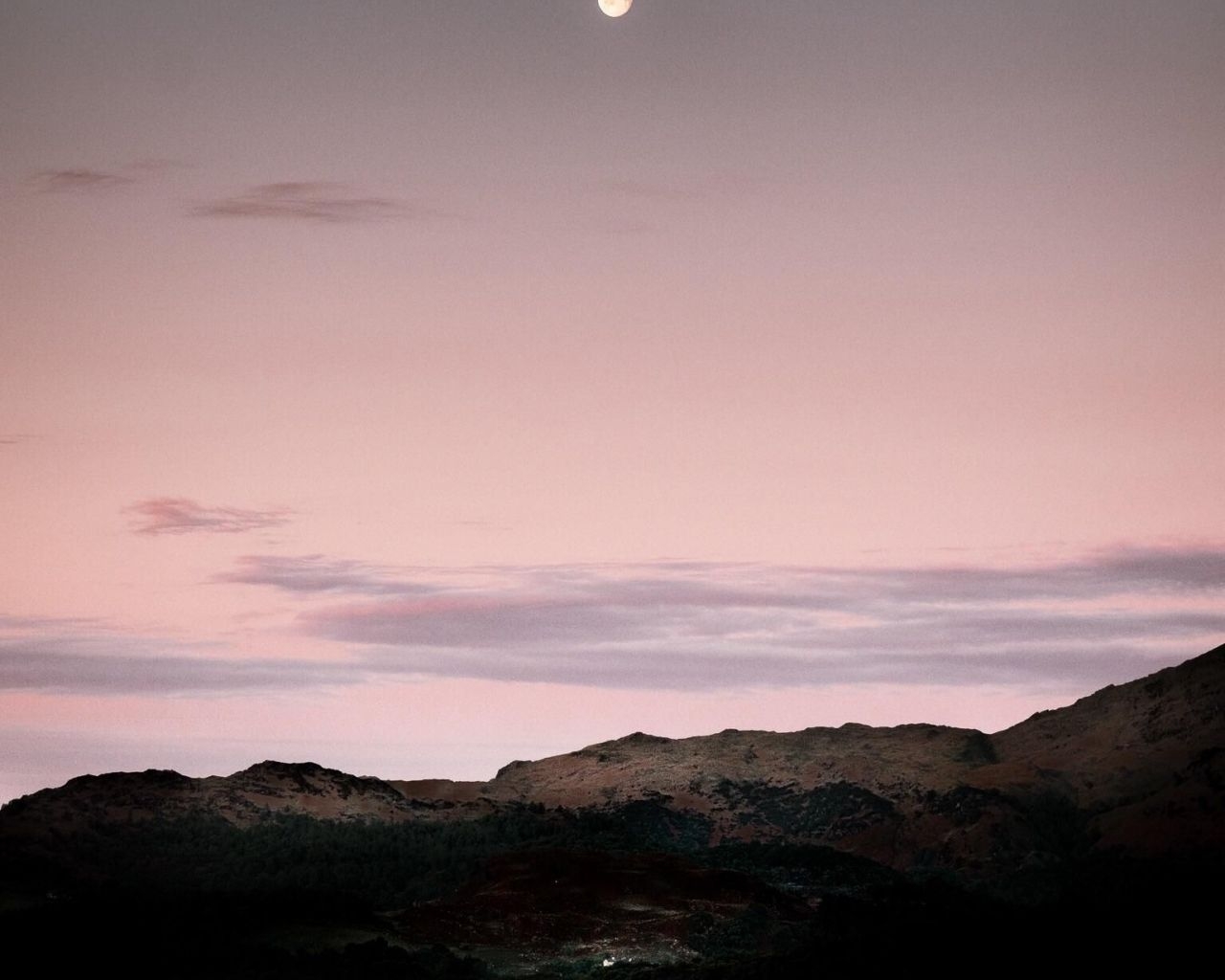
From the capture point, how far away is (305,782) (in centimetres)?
13725

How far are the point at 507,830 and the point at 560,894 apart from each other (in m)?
34.4

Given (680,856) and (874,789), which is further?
(874,789)

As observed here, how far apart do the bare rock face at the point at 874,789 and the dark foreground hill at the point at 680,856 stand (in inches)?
12.5

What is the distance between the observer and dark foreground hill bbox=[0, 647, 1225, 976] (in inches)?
3093

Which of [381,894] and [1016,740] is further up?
[1016,740]

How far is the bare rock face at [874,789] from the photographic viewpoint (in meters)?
129

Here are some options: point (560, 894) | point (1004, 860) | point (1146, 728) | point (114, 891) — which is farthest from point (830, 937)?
point (1146, 728)

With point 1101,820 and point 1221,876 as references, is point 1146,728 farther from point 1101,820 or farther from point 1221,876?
point 1221,876

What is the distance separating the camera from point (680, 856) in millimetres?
109688

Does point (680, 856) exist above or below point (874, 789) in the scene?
below

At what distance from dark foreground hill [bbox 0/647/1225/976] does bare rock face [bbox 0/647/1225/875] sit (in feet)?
1.04

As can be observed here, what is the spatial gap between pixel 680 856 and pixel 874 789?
51531 millimetres

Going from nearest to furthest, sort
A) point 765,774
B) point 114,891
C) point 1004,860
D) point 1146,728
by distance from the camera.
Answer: point 114,891 → point 1004,860 → point 1146,728 → point 765,774

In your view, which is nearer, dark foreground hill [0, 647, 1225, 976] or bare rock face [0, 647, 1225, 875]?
dark foreground hill [0, 647, 1225, 976]
